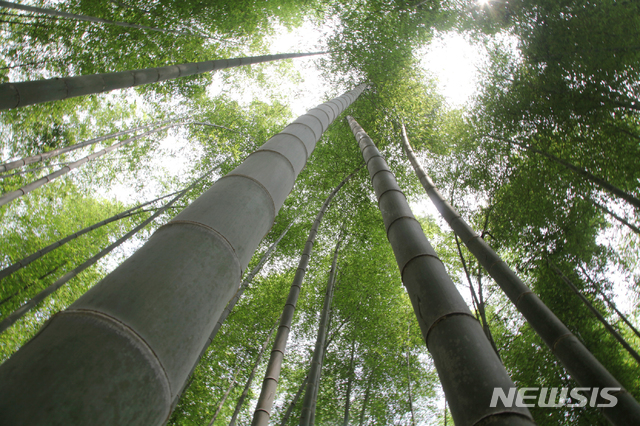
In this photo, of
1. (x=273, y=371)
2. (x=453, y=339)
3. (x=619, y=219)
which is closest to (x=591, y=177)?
(x=619, y=219)

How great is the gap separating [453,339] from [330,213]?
5.71m

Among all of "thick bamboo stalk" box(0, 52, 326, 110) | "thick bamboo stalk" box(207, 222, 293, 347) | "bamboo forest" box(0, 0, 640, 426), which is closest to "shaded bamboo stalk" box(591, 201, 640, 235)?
"bamboo forest" box(0, 0, 640, 426)

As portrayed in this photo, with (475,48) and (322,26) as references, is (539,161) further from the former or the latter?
(322,26)

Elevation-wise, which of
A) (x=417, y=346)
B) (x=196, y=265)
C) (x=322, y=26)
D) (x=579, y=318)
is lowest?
(x=196, y=265)

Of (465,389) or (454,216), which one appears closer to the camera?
(465,389)

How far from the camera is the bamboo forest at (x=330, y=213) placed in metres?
0.62

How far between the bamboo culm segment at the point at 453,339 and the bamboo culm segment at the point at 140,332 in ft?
2.00

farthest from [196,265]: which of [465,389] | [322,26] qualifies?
[322,26]

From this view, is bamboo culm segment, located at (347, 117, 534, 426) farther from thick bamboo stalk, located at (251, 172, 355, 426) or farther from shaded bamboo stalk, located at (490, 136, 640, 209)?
shaded bamboo stalk, located at (490, 136, 640, 209)

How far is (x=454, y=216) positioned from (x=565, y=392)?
2.62m

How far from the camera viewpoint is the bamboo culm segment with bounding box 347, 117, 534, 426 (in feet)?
2.35

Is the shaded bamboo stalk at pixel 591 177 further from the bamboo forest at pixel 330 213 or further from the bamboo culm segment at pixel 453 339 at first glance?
the bamboo culm segment at pixel 453 339

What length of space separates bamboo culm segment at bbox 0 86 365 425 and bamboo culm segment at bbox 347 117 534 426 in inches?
24.0

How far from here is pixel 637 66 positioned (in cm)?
304
